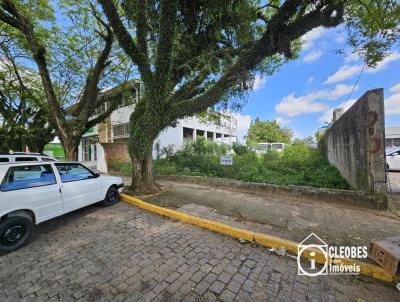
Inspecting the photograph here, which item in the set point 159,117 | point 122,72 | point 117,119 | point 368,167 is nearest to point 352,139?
point 368,167

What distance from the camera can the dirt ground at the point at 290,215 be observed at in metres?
3.63

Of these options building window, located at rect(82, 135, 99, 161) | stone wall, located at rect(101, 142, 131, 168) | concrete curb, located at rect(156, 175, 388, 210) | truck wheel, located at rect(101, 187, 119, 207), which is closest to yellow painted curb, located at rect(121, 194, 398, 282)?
truck wheel, located at rect(101, 187, 119, 207)

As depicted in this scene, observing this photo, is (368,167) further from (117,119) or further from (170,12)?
(117,119)

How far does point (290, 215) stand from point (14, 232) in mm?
5750

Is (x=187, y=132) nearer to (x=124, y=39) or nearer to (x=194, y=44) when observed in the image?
(x=194, y=44)

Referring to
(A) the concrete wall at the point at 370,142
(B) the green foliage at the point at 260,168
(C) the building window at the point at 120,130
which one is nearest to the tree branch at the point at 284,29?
(A) the concrete wall at the point at 370,142

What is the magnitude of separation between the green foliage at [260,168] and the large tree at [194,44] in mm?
3414

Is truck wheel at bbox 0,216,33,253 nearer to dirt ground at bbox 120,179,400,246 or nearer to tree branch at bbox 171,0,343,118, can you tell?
dirt ground at bbox 120,179,400,246

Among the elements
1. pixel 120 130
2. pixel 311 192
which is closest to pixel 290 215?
pixel 311 192

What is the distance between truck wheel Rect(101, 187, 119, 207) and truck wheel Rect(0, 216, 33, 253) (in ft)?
7.15

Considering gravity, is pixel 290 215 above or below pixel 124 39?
below

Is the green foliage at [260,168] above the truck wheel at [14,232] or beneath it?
above

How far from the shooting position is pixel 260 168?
27.5 ft

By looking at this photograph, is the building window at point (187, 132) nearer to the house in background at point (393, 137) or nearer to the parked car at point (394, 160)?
the parked car at point (394, 160)
